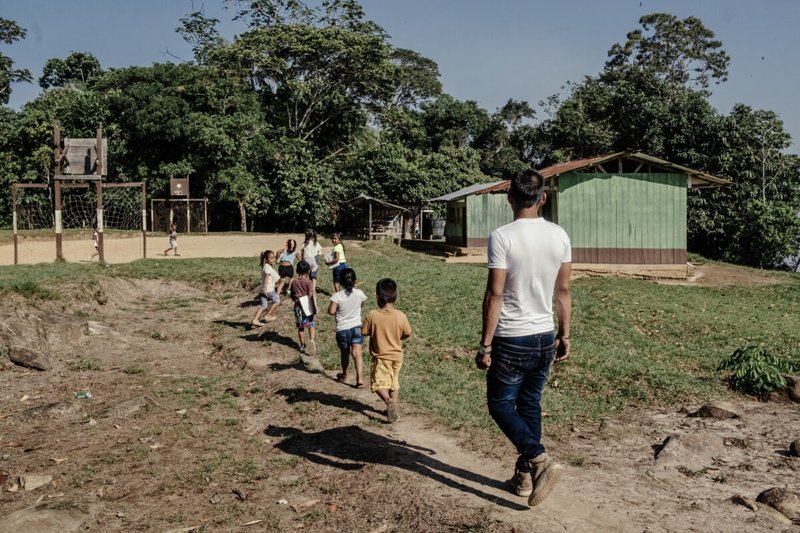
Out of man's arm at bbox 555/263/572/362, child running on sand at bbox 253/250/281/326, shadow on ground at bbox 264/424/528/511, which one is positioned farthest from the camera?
child running on sand at bbox 253/250/281/326

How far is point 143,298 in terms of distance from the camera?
52.0 ft

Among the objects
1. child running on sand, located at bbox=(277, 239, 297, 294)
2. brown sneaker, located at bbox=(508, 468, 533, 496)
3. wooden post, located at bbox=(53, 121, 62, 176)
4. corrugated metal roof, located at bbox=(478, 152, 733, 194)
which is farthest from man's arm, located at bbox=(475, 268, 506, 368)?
corrugated metal roof, located at bbox=(478, 152, 733, 194)

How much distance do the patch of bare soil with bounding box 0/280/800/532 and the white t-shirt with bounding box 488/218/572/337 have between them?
50.7 inches

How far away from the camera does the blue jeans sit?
4.50m

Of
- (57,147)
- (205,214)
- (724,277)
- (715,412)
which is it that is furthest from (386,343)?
(205,214)

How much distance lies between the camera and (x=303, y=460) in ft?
19.6

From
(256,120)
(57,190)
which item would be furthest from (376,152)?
(57,190)

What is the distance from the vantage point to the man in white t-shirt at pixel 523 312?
175 inches

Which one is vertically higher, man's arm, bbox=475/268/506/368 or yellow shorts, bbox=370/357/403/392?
man's arm, bbox=475/268/506/368

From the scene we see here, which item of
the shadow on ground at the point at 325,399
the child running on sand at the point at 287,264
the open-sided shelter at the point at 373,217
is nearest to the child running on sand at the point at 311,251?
the child running on sand at the point at 287,264

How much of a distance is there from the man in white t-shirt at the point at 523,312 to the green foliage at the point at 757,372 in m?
6.19

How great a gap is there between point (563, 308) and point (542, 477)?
1.16 metres

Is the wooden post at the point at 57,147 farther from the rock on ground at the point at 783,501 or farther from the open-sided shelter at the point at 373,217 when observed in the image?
the open-sided shelter at the point at 373,217

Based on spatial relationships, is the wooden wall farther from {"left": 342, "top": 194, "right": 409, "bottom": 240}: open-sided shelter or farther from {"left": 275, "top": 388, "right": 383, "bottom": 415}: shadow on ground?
{"left": 275, "top": 388, "right": 383, "bottom": 415}: shadow on ground
